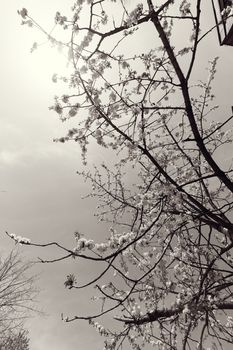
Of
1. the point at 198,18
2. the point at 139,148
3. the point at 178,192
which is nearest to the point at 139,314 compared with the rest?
the point at 178,192

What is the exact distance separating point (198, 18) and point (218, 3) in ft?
13.1

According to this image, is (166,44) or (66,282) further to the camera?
(166,44)

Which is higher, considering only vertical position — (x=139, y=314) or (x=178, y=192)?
(x=178, y=192)

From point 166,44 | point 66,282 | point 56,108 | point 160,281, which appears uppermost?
point 56,108

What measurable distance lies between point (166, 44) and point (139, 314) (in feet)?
13.8

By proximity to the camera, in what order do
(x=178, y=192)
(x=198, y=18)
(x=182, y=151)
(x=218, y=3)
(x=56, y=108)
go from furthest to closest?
(x=218, y=3), (x=182, y=151), (x=56, y=108), (x=178, y=192), (x=198, y=18)

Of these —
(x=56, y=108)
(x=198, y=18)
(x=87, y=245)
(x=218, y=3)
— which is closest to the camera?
(x=87, y=245)

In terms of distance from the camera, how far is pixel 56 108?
4.70m

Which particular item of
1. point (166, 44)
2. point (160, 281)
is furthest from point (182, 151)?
point (166, 44)

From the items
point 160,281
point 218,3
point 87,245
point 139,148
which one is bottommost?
point 87,245

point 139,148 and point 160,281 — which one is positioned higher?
point 139,148

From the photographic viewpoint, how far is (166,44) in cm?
367

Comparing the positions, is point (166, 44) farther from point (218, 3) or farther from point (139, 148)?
point (218, 3)

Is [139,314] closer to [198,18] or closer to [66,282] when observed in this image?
[66,282]
